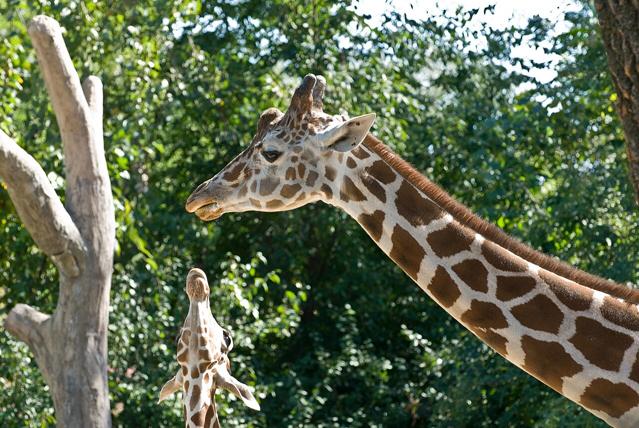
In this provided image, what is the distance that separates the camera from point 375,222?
3660 millimetres

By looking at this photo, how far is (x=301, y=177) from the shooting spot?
12.3 ft

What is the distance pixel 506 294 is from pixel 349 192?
0.60 metres

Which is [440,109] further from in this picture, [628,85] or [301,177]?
[301,177]

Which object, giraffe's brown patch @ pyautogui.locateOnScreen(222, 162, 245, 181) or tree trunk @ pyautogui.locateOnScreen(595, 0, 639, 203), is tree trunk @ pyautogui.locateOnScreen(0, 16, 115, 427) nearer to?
giraffe's brown patch @ pyautogui.locateOnScreen(222, 162, 245, 181)

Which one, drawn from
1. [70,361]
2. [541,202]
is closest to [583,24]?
[541,202]

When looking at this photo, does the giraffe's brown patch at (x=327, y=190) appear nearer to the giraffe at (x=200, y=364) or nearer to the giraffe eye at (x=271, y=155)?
the giraffe eye at (x=271, y=155)

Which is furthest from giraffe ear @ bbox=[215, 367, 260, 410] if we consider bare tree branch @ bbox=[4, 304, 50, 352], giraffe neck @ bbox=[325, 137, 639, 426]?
bare tree branch @ bbox=[4, 304, 50, 352]

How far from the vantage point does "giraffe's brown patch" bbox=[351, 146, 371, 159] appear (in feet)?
12.2

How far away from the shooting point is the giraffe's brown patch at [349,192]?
3.69m

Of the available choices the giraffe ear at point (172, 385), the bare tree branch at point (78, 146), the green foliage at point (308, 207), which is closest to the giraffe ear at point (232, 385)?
the giraffe ear at point (172, 385)

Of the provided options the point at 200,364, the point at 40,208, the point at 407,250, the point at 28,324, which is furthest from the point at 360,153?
the point at 28,324

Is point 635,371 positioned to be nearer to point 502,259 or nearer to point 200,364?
point 502,259

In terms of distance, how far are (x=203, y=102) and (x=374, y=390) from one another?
2.73m

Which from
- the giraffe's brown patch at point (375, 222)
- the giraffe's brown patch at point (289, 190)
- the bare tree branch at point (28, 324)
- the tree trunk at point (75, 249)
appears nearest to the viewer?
the giraffe's brown patch at point (375, 222)
